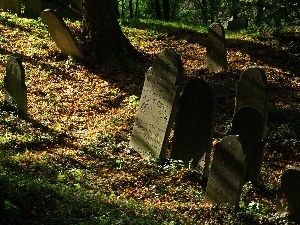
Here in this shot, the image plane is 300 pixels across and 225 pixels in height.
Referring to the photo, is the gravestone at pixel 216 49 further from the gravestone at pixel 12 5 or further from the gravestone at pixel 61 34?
the gravestone at pixel 12 5

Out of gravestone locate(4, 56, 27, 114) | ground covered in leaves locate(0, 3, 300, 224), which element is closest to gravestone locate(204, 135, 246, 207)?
ground covered in leaves locate(0, 3, 300, 224)

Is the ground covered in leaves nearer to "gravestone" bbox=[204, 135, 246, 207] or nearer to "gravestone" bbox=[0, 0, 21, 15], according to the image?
"gravestone" bbox=[204, 135, 246, 207]

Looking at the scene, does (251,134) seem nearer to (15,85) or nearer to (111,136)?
(111,136)

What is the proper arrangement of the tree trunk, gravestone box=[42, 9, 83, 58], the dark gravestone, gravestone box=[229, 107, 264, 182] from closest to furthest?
gravestone box=[229, 107, 264, 182]
gravestone box=[42, 9, 83, 58]
the tree trunk
the dark gravestone

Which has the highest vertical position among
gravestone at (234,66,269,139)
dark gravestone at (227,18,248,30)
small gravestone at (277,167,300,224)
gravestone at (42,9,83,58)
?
dark gravestone at (227,18,248,30)

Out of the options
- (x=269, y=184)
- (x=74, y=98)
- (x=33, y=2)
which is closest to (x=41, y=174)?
(x=269, y=184)

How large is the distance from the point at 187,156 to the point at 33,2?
34.9 ft

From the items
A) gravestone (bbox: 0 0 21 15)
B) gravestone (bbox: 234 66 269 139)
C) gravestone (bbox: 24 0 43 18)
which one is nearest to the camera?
gravestone (bbox: 234 66 269 139)

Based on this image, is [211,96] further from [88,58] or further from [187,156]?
[88,58]

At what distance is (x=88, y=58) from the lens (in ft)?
45.1

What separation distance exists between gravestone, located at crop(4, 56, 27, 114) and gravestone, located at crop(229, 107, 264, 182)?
15.0 feet

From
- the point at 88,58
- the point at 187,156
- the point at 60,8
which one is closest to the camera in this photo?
the point at 187,156

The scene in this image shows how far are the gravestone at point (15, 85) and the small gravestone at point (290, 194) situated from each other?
5.78 metres

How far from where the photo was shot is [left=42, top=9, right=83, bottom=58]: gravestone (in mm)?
13164
